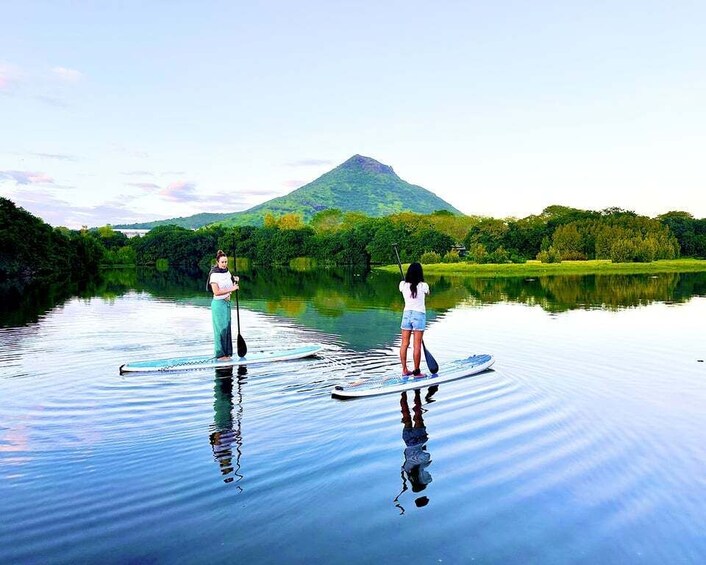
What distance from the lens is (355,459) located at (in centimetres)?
843

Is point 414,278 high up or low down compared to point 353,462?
up

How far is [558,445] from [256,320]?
63.1 ft

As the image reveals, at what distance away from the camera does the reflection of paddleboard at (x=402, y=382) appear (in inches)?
471

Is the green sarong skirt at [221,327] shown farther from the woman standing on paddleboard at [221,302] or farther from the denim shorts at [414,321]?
the denim shorts at [414,321]

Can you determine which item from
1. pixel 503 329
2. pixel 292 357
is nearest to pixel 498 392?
pixel 292 357

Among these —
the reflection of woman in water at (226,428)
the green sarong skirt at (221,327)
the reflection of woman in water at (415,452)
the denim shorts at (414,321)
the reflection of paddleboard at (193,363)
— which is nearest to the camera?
the reflection of woman in water at (415,452)

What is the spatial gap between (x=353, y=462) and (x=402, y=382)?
4368 millimetres

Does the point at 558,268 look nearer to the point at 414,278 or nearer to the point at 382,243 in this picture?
the point at 382,243

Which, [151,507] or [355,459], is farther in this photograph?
[355,459]

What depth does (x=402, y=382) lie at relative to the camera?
12523 millimetres

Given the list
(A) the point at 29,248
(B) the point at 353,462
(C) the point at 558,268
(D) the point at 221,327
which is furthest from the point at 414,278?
(A) the point at 29,248

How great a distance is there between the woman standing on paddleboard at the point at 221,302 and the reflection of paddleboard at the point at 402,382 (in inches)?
158

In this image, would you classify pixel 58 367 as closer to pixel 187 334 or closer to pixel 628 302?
pixel 187 334

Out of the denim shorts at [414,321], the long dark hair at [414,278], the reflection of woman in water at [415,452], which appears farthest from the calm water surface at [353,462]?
the long dark hair at [414,278]
